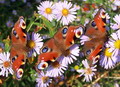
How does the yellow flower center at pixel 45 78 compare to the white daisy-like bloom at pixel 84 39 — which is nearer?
the white daisy-like bloom at pixel 84 39

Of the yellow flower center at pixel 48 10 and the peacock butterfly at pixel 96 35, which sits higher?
the yellow flower center at pixel 48 10

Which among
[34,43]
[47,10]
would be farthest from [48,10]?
[34,43]

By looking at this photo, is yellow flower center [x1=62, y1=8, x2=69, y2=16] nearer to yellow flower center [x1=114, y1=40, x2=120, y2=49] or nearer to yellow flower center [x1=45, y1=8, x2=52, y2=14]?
yellow flower center [x1=45, y1=8, x2=52, y2=14]

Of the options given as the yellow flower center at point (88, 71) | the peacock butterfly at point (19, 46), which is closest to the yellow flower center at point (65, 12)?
the yellow flower center at point (88, 71)

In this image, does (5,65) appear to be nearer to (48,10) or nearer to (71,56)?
(71,56)

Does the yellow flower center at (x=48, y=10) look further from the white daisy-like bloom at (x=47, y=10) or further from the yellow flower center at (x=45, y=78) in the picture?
the yellow flower center at (x=45, y=78)

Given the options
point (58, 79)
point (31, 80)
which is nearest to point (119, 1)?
point (58, 79)

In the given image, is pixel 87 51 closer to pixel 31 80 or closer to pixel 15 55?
pixel 15 55
